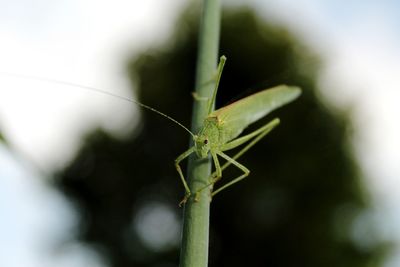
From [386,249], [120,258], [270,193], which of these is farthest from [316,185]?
[120,258]

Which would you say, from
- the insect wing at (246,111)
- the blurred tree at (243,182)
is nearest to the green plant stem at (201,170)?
the insect wing at (246,111)

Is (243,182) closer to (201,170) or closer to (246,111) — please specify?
(246,111)

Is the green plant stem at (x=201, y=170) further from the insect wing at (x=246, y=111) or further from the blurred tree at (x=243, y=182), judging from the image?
the blurred tree at (x=243, y=182)

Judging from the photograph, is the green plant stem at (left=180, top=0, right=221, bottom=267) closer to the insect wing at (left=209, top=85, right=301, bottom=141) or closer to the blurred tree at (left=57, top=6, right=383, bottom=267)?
the insect wing at (left=209, top=85, right=301, bottom=141)

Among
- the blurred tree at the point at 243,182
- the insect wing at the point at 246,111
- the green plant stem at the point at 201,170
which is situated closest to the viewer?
the green plant stem at the point at 201,170

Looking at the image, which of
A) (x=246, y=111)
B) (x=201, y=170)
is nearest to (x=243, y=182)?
(x=246, y=111)

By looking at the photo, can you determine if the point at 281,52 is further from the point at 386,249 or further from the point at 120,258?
the point at 120,258
